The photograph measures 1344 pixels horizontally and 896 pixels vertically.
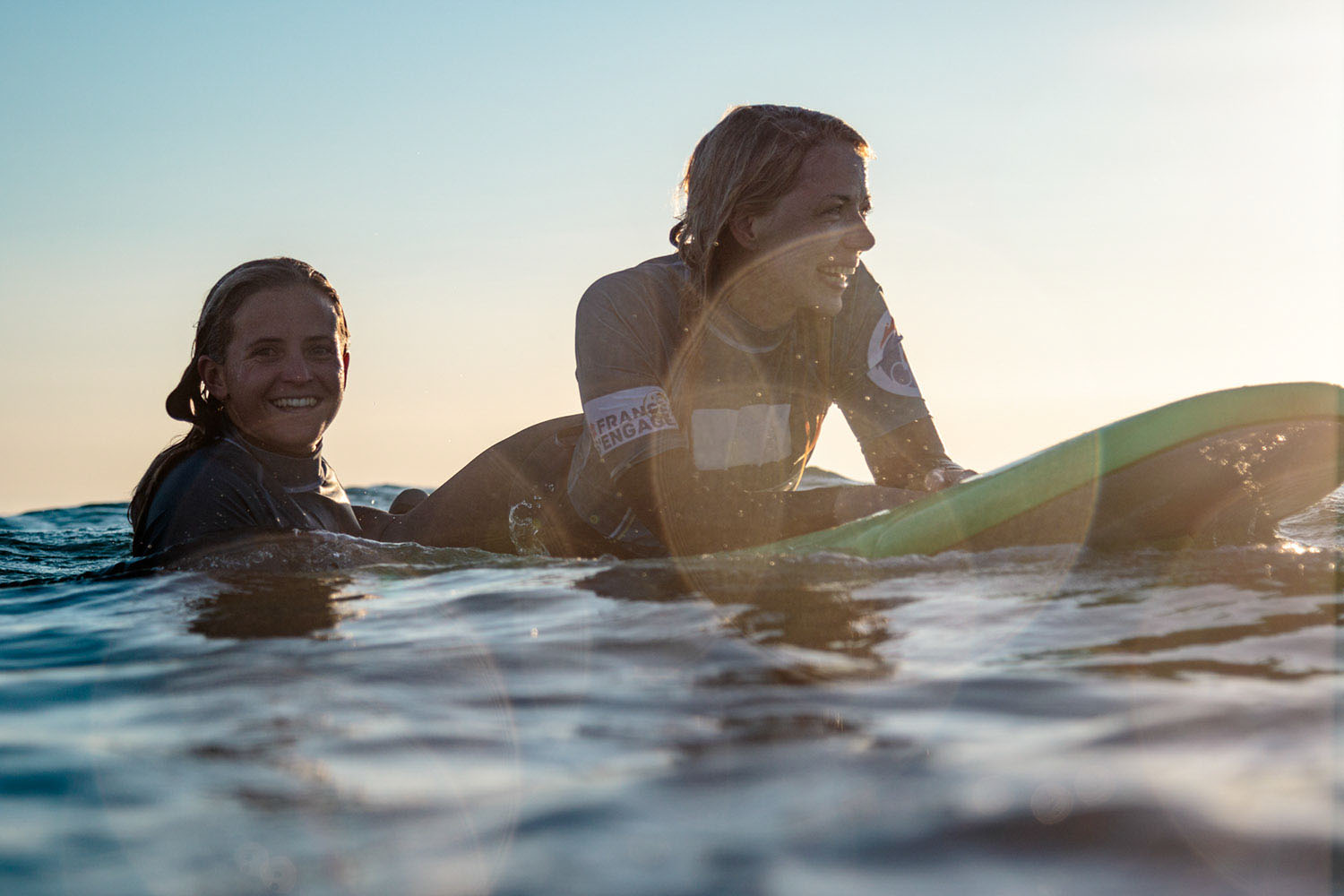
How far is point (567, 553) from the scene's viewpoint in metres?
4.04

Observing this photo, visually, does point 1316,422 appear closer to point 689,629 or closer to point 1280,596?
point 1280,596

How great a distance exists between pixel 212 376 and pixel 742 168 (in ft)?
6.67

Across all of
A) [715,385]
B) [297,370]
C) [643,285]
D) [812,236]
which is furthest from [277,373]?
[812,236]

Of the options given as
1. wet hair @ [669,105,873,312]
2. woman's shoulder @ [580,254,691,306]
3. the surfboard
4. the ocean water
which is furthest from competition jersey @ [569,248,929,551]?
the ocean water

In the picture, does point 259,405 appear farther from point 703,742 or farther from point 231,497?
point 703,742

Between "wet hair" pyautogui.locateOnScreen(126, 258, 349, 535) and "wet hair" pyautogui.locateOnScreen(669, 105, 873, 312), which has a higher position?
"wet hair" pyautogui.locateOnScreen(669, 105, 873, 312)

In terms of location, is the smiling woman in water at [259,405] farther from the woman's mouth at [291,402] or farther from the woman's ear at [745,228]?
the woman's ear at [745,228]

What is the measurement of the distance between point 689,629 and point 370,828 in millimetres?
1044

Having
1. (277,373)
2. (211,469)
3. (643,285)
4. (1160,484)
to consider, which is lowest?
(1160,484)

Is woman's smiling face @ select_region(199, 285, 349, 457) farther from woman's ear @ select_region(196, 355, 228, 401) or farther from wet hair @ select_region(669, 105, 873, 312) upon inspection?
wet hair @ select_region(669, 105, 873, 312)

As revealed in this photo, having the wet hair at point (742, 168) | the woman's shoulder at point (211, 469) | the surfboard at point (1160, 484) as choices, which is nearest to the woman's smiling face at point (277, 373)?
the woman's shoulder at point (211, 469)

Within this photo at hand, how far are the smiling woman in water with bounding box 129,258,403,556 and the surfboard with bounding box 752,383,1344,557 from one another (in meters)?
1.76

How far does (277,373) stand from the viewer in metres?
3.77

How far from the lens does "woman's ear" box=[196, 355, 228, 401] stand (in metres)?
3.82
